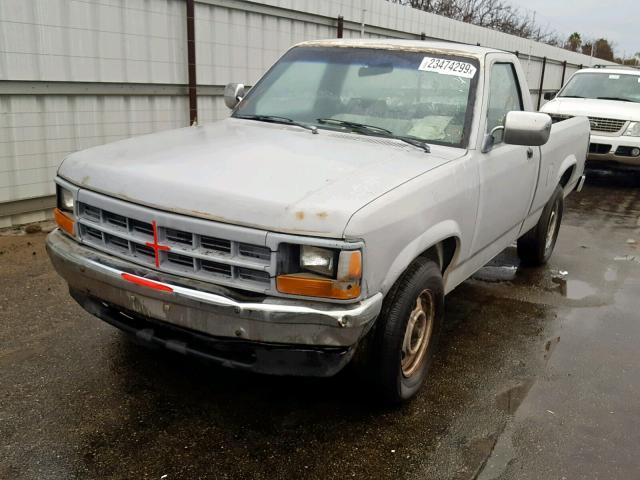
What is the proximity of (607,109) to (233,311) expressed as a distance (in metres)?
9.52

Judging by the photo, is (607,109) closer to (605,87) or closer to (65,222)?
(605,87)

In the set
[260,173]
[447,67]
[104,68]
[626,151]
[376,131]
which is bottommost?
[626,151]

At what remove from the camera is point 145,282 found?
2.72m

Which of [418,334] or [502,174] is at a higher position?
[502,174]

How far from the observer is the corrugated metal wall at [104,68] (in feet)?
19.2

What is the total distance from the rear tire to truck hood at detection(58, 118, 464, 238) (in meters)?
2.37

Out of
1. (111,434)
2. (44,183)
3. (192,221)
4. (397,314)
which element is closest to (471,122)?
(397,314)

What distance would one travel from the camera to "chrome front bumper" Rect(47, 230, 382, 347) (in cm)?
251

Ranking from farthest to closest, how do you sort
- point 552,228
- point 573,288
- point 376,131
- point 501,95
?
1. point 552,228
2. point 573,288
3. point 501,95
4. point 376,131

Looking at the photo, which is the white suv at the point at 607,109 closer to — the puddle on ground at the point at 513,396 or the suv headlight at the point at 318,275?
the puddle on ground at the point at 513,396

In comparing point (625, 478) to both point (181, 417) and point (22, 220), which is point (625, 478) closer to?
point (181, 417)

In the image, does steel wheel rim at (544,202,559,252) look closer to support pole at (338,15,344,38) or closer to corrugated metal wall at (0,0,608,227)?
corrugated metal wall at (0,0,608,227)

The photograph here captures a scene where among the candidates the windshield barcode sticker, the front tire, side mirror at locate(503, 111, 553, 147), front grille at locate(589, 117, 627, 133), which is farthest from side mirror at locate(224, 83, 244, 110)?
front grille at locate(589, 117, 627, 133)

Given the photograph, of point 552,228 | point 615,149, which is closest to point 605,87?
point 615,149
